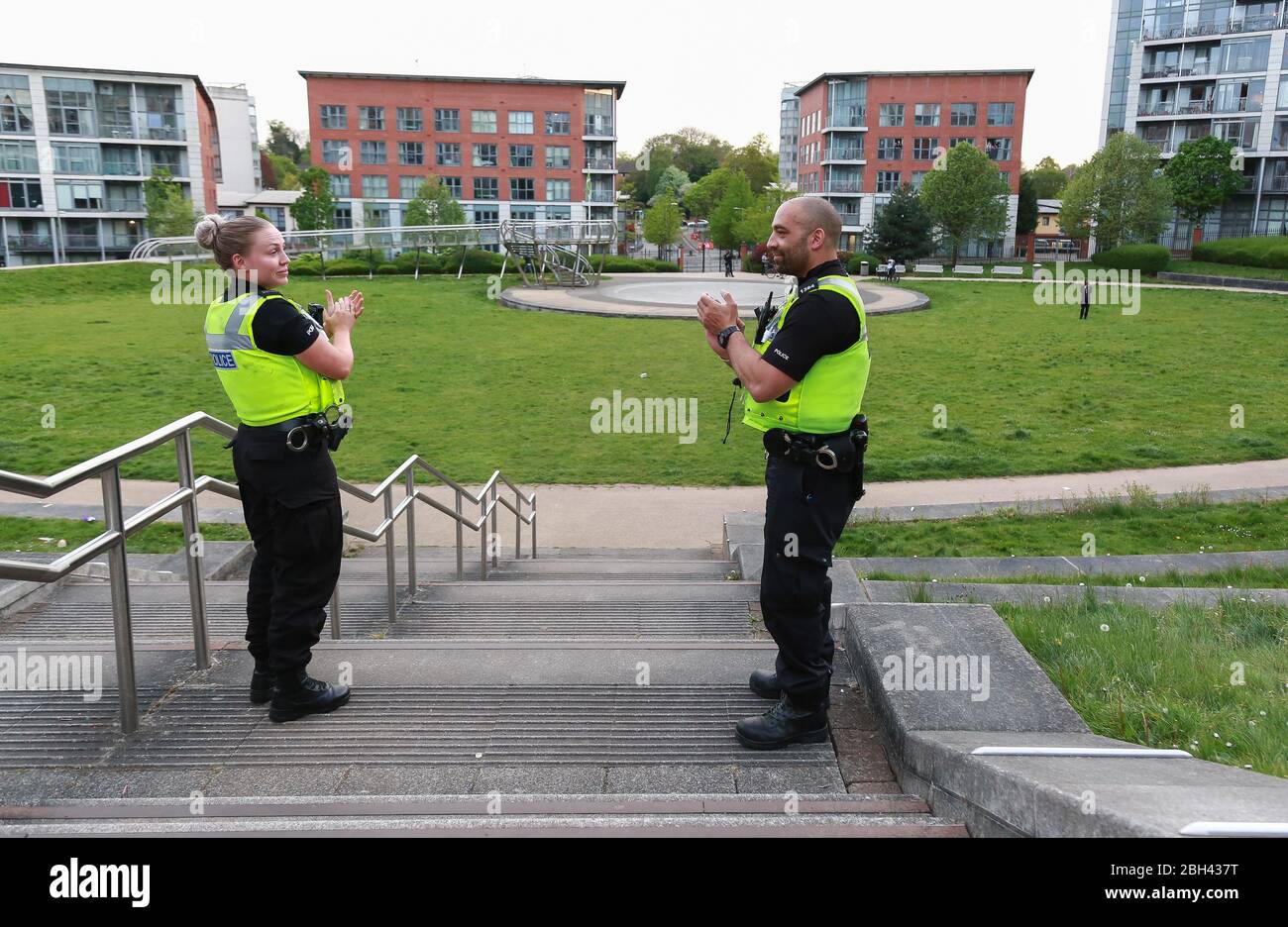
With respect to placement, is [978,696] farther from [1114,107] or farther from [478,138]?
[1114,107]

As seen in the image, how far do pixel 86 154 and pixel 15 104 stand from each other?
435cm

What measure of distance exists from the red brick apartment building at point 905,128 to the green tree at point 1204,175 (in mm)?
13136

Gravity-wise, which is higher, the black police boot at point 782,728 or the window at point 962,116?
the window at point 962,116

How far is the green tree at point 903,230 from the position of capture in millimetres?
51438

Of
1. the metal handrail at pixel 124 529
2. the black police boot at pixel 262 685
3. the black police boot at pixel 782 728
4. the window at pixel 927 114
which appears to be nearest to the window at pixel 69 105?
the window at pixel 927 114

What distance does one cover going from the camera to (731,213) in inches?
2665

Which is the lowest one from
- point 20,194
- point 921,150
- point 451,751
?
point 451,751

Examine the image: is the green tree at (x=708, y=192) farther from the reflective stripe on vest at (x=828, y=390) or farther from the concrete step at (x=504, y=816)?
the concrete step at (x=504, y=816)

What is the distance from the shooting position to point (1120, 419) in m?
16.0

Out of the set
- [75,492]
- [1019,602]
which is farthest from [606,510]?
[1019,602]

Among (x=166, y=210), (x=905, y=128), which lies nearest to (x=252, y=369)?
(x=166, y=210)

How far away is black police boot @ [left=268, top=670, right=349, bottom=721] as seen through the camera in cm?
398

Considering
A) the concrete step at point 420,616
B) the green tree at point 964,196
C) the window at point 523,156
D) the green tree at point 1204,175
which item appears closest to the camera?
the concrete step at point 420,616

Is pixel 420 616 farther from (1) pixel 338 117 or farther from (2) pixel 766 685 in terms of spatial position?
(1) pixel 338 117
